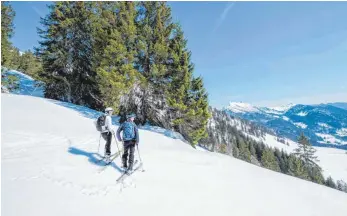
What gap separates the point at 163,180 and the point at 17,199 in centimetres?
526

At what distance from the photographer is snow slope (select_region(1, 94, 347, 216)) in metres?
7.93

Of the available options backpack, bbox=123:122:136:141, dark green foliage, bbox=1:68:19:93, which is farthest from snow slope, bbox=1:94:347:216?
dark green foliage, bbox=1:68:19:93

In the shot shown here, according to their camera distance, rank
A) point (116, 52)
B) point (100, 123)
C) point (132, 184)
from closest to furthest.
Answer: point (132, 184) < point (100, 123) < point (116, 52)

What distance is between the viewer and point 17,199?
24.5 ft

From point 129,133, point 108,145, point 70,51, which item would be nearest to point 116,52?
point 70,51

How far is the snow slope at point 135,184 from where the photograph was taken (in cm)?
793

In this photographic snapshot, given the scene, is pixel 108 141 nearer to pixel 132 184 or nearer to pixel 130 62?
pixel 132 184

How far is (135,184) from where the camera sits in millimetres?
9828

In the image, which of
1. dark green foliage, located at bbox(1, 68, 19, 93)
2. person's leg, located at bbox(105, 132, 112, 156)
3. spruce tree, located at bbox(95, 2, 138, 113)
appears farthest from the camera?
dark green foliage, located at bbox(1, 68, 19, 93)

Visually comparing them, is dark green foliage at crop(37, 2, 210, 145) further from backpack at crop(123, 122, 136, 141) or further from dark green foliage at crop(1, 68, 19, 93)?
backpack at crop(123, 122, 136, 141)

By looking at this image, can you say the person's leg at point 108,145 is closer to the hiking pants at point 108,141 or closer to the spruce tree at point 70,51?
the hiking pants at point 108,141

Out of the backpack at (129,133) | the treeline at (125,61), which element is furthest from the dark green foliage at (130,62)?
the backpack at (129,133)

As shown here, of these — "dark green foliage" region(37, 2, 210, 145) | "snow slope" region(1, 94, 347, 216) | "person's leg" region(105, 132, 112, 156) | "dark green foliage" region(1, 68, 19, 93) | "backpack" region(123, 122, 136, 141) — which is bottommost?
"snow slope" region(1, 94, 347, 216)

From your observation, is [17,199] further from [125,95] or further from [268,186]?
[125,95]
